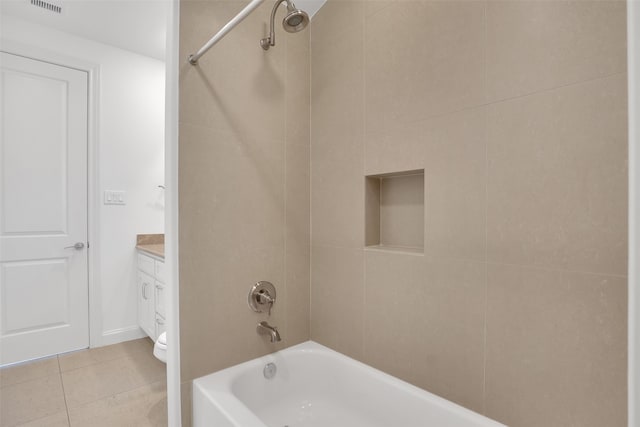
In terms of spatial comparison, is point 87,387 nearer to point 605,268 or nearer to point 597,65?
point 605,268

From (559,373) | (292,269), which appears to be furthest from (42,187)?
(559,373)

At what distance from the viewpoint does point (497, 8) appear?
106 cm

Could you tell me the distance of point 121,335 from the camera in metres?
2.74

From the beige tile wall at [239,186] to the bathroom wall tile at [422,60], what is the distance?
1.51 ft

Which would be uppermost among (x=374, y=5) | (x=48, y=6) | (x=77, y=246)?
(x=48, y=6)

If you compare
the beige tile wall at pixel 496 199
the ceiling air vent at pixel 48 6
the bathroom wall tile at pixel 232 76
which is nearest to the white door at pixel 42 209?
the ceiling air vent at pixel 48 6

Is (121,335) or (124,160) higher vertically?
(124,160)

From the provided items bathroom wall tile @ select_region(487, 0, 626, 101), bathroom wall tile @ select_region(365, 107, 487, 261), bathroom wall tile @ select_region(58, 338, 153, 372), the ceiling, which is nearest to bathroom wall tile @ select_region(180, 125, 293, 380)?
bathroom wall tile @ select_region(365, 107, 487, 261)

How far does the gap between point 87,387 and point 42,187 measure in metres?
1.52

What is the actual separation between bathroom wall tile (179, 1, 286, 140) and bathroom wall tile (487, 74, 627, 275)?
1.02m

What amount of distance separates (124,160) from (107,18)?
1080mm

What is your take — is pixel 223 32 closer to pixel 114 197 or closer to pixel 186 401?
pixel 186 401

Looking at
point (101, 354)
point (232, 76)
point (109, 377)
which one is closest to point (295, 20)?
point (232, 76)

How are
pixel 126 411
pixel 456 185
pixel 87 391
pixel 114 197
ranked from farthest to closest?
pixel 114 197, pixel 87 391, pixel 126 411, pixel 456 185
